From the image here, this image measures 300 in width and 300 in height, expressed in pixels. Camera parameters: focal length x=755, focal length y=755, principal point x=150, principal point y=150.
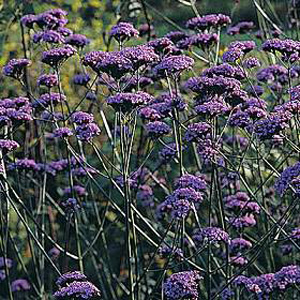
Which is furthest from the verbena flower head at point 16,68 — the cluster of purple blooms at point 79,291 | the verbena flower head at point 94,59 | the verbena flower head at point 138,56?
the cluster of purple blooms at point 79,291

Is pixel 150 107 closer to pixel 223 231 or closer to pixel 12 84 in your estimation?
pixel 223 231

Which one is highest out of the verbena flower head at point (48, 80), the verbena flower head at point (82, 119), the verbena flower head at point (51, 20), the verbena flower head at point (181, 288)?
the verbena flower head at point (51, 20)

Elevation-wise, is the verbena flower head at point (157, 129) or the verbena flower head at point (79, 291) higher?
the verbena flower head at point (157, 129)

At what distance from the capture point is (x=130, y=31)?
2.86 meters

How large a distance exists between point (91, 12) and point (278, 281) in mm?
5203

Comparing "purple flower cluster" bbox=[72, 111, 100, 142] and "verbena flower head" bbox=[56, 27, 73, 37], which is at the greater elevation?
"verbena flower head" bbox=[56, 27, 73, 37]

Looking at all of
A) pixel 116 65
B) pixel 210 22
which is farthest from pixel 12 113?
pixel 210 22

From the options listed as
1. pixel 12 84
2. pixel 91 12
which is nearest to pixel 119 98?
pixel 12 84

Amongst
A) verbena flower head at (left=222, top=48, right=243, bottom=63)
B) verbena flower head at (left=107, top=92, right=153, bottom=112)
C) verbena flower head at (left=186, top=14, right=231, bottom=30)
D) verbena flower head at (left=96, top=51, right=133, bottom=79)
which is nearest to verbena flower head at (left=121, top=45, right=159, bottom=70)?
verbena flower head at (left=96, top=51, right=133, bottom=79)

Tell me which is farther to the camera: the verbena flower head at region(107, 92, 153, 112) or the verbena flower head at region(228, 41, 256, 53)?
the verbena flower head at region(228, 41, 256, 53)

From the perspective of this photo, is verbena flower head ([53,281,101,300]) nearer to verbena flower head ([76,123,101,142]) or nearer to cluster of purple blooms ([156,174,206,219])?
cluster of purple blooms ([156,174,206,219])

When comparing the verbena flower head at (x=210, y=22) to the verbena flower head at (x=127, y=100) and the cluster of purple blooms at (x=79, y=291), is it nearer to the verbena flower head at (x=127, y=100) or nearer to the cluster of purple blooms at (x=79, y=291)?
the verbena flower head at (x=127, y=100)

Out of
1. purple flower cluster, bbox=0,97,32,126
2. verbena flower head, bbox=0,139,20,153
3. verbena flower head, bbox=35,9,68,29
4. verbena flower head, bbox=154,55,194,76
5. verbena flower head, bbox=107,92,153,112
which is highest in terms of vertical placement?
verbena flower head, bbox=35,9,68,29

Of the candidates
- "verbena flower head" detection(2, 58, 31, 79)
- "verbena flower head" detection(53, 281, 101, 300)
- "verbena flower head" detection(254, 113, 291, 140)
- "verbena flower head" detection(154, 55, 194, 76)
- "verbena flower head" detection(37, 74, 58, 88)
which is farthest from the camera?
"verbena flower head" detection(37, 74, 58, 88)
